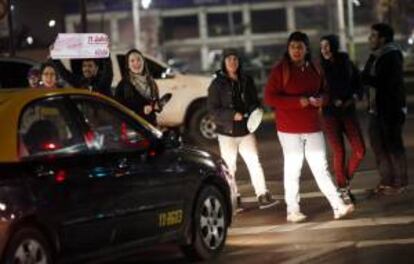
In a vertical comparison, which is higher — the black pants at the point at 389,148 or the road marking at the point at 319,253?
the black pants at the point at 389,148

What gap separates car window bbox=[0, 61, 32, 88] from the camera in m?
15.0

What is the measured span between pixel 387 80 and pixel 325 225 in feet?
7.30

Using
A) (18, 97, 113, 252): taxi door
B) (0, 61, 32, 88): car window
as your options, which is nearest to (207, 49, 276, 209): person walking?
(18, 97, 113, 252): taxi door

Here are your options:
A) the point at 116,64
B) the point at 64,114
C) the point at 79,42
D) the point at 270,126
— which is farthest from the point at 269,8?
the point at 64,114

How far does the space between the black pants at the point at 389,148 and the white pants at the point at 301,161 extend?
5.16ft

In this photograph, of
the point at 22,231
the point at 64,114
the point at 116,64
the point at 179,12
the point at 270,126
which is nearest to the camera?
the point at 22,231

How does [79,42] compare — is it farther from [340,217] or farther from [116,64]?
[116,64]

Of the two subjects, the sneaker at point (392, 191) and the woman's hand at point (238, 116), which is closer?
the woman's hand at point (238, 116)

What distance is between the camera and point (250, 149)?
36.0 ft

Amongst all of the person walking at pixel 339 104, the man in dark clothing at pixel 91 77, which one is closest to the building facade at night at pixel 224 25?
the man in dark clothing at pixel 91 77

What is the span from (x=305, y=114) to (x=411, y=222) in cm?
142

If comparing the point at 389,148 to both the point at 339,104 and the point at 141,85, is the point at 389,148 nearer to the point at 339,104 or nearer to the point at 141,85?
the point at 339,104

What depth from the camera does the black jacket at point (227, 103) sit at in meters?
10.7

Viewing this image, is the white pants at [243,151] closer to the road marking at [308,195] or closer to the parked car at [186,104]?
the road marking at [308,195]
